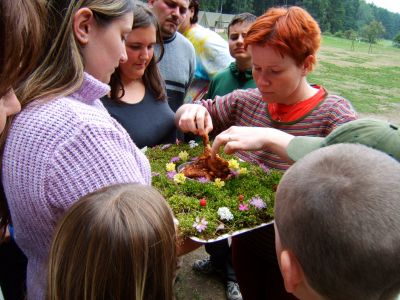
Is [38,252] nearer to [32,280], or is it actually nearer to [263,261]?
[32,280]

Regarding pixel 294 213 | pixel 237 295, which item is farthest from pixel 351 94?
pixel 294 213

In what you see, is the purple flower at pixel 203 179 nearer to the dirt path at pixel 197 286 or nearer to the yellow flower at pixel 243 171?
the yellow flower at pixel 243 171

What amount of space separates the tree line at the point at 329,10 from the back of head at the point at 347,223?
135 feet

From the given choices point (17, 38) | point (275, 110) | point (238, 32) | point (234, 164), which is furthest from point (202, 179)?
point (238, 32)

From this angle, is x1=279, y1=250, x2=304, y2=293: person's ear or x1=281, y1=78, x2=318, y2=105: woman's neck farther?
x1=281, y1=78, x2=318, y2=105: woman's neck

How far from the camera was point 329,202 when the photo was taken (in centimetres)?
96

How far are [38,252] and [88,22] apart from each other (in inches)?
35.7

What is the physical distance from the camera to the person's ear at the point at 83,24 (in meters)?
1.43

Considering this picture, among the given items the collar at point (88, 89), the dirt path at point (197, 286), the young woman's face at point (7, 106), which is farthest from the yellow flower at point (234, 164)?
the dirt path at point (197, 286)

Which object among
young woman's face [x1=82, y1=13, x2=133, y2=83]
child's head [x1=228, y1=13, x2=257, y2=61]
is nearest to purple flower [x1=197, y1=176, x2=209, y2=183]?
young woman's face [x1=82, y1=13, x2=133, y2=83]

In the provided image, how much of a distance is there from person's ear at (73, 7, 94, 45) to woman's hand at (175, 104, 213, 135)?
2.84ft

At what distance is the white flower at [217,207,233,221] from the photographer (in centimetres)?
162

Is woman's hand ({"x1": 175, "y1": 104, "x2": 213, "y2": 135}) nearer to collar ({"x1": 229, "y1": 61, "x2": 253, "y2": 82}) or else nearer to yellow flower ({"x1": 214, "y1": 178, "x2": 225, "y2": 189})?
yellow flower ({"x1": 214, "y1": 178, "x2": 225, "y2": 189})

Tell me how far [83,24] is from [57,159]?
0.60 metres
